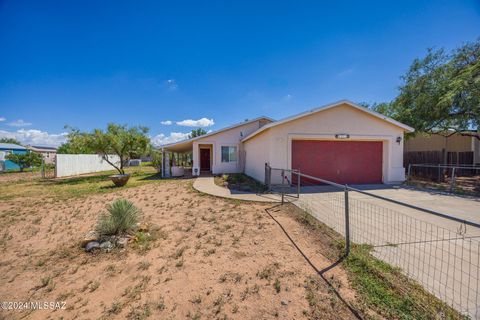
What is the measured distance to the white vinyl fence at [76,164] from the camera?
54.4 feet

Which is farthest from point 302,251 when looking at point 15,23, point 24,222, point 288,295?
point 15,23

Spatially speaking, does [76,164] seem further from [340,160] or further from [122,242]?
[340,160]

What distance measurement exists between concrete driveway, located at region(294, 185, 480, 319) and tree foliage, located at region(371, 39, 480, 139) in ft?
21.1

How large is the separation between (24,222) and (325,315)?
8264 mm

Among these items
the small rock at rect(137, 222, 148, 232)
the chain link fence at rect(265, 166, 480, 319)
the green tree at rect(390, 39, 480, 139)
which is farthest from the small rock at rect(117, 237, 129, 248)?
the green tree at rect(390, 39, 480, 139)

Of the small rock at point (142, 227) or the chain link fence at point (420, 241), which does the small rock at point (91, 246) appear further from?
the chain link fence at point (420, 241)

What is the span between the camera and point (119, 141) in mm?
13766

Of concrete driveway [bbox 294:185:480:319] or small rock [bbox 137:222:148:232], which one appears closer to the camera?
concrete driveway [bbox 294:185:480:319]

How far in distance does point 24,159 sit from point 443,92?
126 feet

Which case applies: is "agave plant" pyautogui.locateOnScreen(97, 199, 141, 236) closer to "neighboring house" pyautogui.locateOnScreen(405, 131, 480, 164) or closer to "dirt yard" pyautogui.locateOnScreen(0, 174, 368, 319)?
"dirt yard" pyautogui.locateOnScreen(0, 174, 368, 319)

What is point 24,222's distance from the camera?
5.57m

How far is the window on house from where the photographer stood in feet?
49.0

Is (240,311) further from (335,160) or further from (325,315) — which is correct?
(335,160)

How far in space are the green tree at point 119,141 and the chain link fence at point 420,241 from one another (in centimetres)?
1342
